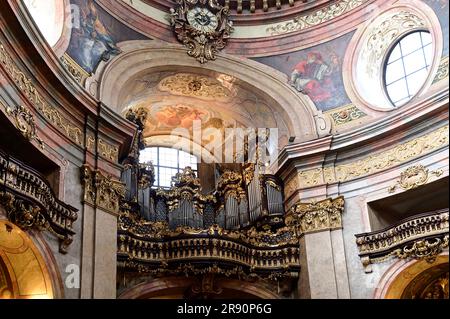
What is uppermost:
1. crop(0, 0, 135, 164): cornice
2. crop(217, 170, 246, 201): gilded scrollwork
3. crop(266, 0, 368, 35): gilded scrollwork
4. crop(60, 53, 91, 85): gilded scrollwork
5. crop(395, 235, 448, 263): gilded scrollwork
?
crop(266, 0, 368, 35): gilded scrollwork

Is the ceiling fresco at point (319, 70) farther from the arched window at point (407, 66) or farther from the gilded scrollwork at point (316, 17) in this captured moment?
the arched window at point (407, 66)

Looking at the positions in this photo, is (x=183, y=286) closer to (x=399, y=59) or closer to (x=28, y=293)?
(x=28, y=293)

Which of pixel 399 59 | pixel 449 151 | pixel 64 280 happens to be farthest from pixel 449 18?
pixel 64 280

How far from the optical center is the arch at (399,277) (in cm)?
1296

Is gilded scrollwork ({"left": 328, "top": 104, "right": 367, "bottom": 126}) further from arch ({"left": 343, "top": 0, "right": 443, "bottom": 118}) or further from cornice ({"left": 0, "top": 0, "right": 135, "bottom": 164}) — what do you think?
cornice ({"left": 0, "top": 0, "right": 135, "bottom": 164})

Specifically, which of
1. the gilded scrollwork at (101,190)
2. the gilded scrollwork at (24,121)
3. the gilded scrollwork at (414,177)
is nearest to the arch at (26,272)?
the gilded scrollwork at (24,121)

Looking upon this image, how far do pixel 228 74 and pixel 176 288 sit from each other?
18.1ft

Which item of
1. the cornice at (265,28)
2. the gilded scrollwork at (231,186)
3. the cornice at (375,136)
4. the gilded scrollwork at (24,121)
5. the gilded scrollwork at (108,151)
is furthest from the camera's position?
the gilded scrollwork at (231,186)

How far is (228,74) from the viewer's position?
53.8ft

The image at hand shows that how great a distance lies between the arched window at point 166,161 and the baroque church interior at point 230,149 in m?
0.25

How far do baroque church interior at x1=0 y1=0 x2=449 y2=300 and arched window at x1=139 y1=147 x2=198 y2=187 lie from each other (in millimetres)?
248

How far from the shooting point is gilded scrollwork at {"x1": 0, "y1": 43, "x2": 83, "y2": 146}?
35.0 feet

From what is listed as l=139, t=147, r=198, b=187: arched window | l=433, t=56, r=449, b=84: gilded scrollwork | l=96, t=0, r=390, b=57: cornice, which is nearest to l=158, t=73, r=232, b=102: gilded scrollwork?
l=96, t=0, r=390, b=57: cornice
